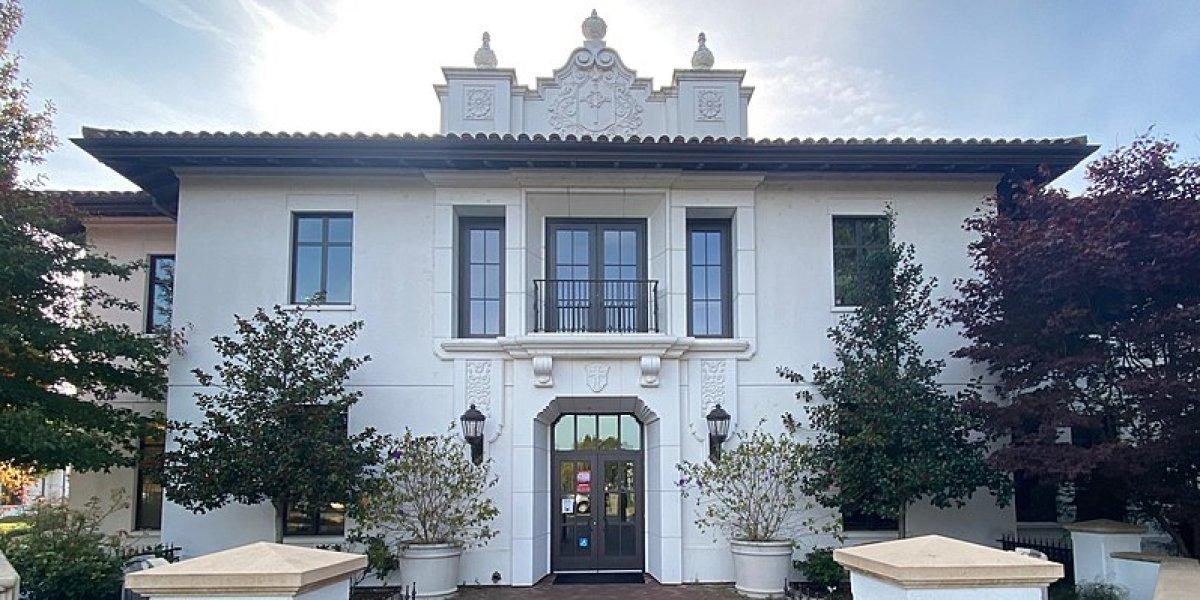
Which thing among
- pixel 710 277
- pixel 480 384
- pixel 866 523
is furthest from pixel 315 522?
pixel 866 523

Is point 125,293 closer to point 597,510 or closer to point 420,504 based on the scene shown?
point 420,504

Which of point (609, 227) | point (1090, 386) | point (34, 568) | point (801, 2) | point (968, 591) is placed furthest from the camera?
point (609, 227)

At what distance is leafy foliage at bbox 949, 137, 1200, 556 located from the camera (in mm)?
9633

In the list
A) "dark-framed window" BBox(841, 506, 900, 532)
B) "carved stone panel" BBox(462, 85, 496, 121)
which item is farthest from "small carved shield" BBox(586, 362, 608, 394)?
"carved stone panel" BBox(462, 85, 496, 121)

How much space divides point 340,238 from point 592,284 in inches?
155

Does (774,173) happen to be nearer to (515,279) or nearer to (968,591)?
(515,279)

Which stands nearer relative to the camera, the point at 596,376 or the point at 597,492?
the point at 596,376

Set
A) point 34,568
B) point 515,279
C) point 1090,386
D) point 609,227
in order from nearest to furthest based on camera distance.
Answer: point 34,568, point 1090,386, point 515,279, point 609,227

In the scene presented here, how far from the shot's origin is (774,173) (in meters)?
13.0

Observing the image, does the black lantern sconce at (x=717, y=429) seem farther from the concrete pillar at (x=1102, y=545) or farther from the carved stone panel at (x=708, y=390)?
the concrete pillar at (x=1102, y=545)

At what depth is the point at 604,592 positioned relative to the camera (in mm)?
11711

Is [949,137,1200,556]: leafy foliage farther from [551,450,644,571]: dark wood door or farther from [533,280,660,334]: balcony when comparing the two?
[551,450,644,571]: dark wood door

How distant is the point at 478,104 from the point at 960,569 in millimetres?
11547

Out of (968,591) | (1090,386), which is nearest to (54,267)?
(968,591)
